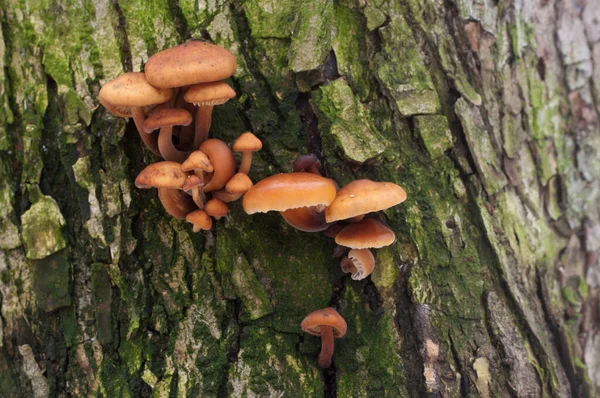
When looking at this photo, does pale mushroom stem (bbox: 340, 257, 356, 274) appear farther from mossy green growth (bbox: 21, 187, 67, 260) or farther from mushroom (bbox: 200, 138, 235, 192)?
mossy green growth (bbox: 21, 187, 67, 260)

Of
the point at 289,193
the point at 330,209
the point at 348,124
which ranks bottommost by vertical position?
the point at 330,209

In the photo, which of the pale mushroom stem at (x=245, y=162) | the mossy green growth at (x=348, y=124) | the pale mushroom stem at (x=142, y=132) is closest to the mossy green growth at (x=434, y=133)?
the mossy green growth at (x=348, y=124)

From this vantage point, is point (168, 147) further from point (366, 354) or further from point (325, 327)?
point (366, 354)

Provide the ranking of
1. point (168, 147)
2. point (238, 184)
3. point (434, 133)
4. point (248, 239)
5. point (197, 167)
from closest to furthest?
point (197, 167), point (238, 184), point (168, 147), point (248, 239), point (434, 133)

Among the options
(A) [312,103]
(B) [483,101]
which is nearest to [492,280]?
(B) [483,101]

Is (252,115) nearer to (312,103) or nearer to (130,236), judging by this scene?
(312,103)

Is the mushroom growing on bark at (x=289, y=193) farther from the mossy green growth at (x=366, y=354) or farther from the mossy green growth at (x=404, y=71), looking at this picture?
the mossy green growth at (x=404, y=71)

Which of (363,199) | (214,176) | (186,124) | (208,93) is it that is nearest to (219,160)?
(214,176)
